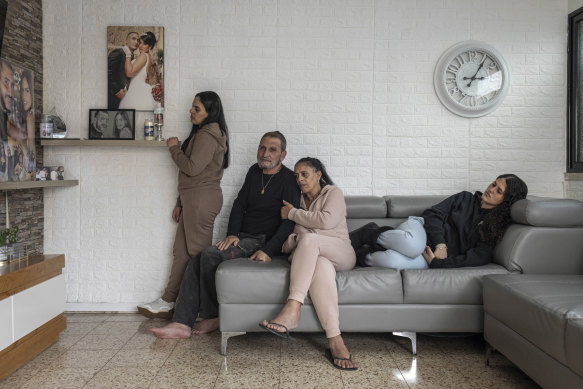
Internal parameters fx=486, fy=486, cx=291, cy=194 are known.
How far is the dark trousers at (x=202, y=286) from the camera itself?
3158 millimetres

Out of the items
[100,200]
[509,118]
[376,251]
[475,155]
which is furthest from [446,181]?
[100,200]

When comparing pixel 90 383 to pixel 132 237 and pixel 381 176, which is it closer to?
pixel 132 237

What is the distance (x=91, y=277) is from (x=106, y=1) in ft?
7.07

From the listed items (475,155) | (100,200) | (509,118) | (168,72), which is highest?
(168,72)

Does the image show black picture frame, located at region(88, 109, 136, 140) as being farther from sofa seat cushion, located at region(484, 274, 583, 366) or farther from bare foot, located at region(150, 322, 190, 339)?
sofa seat cushion, located at region(484, 274, 583, 366)

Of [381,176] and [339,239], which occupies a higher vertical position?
[381,176]

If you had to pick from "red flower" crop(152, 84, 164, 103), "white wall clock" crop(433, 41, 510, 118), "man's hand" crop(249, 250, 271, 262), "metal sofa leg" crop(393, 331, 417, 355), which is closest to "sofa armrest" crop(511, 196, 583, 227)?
"metal sofa leg" crop(393, 331, 417, 355)

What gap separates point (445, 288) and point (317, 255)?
29.7 inches

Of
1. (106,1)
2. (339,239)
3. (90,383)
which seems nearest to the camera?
(90,383)

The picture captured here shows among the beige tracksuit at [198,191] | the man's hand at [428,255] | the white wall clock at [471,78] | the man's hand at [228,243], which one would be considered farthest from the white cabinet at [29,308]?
the white wall clock at [471,78]

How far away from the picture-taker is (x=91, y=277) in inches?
150

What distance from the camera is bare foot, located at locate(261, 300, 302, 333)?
2.60 metres

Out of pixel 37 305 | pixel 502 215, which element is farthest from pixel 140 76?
pixel 502 215

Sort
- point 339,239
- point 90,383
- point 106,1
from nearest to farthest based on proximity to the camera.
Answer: point 90,383 → point 339,239 → point 106,1
